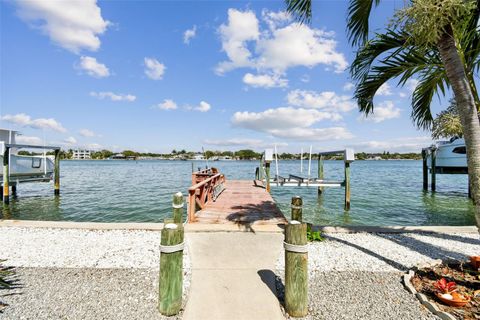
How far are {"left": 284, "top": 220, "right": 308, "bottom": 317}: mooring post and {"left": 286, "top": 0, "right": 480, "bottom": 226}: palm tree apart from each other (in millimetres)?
2313

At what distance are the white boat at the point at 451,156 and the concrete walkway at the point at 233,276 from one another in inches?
814

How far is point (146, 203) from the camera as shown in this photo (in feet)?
49.5

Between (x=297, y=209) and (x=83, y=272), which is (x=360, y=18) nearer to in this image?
(x=297, y=209)

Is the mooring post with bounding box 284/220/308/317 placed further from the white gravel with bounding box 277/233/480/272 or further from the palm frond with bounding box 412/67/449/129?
the palm frond with bounding box 412/67/449/129

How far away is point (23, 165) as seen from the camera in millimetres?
15078

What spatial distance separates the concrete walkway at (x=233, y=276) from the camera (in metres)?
3.16

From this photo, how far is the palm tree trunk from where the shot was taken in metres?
3.19

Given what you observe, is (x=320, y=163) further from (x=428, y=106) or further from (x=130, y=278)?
(x=130, y=278)

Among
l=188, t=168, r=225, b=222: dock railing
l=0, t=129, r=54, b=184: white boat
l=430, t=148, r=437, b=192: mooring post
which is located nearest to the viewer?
l=188, t=168, r=225, b=222: dock railing

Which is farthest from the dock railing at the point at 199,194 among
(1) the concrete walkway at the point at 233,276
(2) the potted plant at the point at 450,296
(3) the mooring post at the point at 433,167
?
(3) the mooring post at the point at 433,167

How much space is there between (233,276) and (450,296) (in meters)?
2.87

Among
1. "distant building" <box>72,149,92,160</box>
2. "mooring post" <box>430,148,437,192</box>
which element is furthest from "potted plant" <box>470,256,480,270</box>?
"distant building" <box>72,149,92,160</box>

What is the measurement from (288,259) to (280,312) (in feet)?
2.23

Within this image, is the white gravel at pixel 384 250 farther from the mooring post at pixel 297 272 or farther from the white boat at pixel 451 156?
the white boat at pixel 451 156
